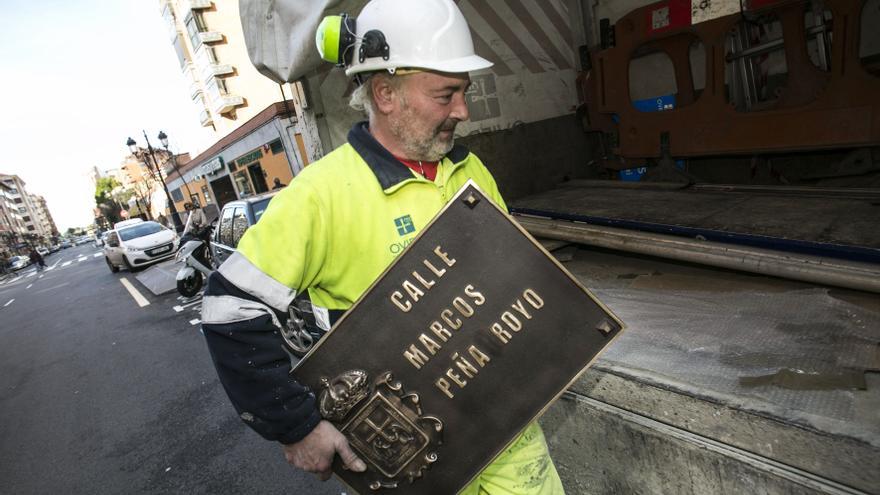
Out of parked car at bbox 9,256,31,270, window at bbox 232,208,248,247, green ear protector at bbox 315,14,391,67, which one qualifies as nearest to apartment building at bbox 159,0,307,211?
window at bbox 232,208,248,247

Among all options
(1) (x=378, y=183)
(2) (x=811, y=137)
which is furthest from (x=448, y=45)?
(2) (x=811, y=137)

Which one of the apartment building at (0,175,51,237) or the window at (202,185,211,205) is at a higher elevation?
the apartment building at (0,175,51,237)

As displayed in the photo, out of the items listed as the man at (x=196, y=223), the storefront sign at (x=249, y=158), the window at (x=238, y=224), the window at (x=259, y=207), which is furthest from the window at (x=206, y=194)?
the window at (x=259, y=207)

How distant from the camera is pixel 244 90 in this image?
26156 mm

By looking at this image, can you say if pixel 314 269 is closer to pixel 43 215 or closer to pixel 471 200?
pixel 471 200

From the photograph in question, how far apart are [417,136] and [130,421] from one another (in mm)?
4675

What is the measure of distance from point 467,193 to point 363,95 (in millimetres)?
677

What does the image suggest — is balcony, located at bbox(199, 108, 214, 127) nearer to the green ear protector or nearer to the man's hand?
the green ear protector

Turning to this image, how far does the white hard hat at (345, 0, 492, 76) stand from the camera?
1392 millimetres

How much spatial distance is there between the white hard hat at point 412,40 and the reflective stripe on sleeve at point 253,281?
2.45 feet

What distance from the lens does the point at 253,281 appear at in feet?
3.76

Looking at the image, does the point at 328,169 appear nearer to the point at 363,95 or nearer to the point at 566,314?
the point at 363,95

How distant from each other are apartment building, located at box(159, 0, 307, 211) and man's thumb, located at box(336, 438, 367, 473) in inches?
654

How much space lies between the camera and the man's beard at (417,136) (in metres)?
1.43
